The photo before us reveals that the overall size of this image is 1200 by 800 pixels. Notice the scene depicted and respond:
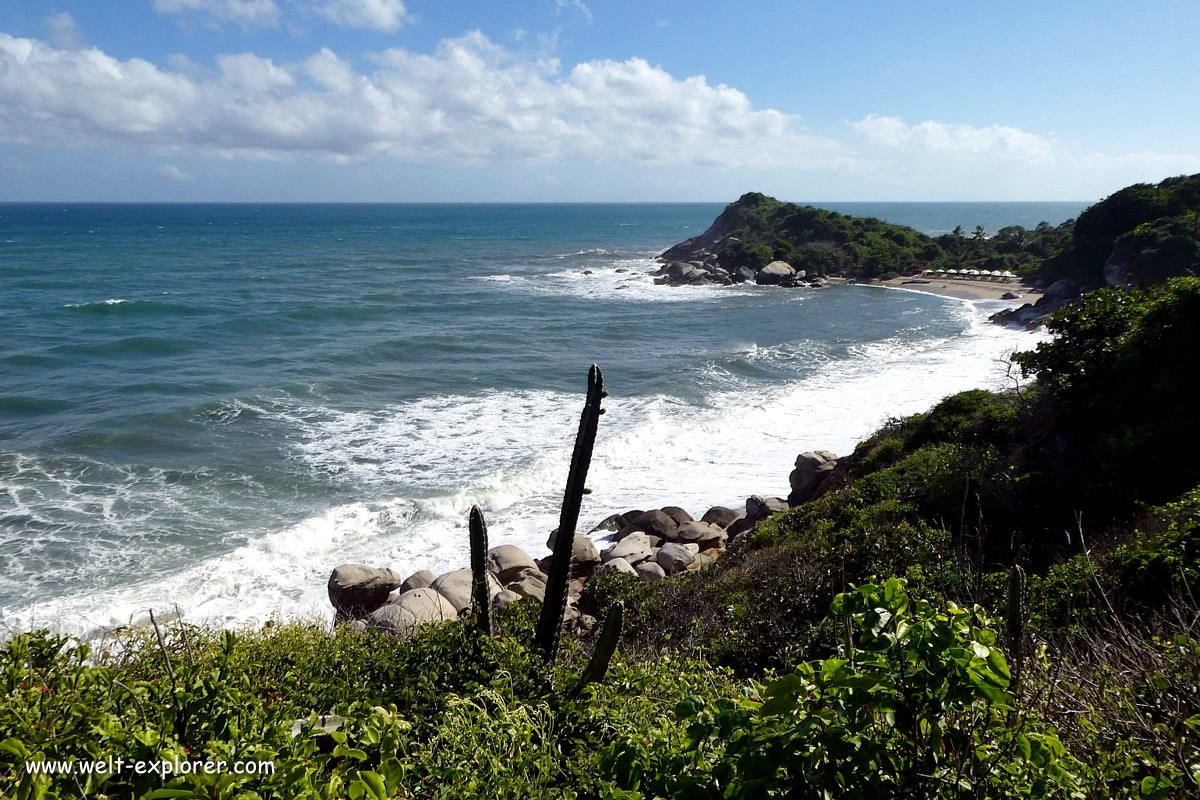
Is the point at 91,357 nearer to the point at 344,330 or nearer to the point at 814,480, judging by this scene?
the point at 344,330

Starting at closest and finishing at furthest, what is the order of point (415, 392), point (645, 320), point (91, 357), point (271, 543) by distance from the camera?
point (271, 543), point (415, 392), point (91, 357), point (645, 320)

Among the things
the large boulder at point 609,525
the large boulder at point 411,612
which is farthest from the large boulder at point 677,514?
the large boulder at point 411,612

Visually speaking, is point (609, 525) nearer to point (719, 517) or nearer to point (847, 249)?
point (719, 517)

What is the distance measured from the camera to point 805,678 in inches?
124

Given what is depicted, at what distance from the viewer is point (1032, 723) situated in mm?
3461

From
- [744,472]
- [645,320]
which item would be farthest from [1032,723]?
[645,320]

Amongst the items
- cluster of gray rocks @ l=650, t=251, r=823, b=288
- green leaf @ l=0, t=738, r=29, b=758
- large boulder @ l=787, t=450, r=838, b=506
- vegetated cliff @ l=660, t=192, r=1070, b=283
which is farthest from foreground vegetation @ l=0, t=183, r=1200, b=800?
vegetated cliff @ l=660, t=192, r=1070, b=283

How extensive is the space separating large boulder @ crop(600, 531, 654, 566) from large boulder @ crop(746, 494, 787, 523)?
2.87 metres

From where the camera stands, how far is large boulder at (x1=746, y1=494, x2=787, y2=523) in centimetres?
1725

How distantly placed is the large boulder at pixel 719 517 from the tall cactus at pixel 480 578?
11.0 m

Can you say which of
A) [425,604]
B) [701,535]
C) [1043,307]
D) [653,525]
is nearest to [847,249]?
[1043,307]

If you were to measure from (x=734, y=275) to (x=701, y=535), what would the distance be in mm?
50071

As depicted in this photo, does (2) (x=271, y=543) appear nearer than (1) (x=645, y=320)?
Yes

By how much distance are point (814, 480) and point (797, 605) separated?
27.4ft
